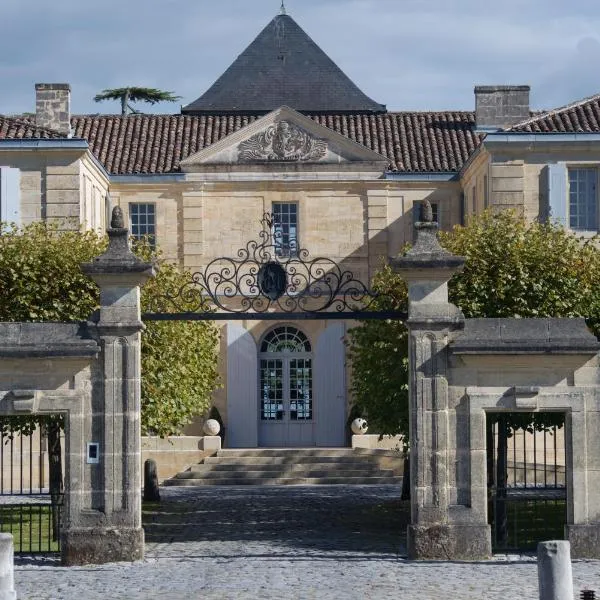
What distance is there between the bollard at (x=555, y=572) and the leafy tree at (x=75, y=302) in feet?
33.7

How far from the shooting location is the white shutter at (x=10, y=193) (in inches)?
1229

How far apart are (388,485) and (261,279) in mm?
13051

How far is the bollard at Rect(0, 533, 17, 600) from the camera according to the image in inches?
447

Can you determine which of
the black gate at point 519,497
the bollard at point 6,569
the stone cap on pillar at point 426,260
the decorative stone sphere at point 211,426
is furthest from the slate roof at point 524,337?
the decorative stone sphere at point 211,426

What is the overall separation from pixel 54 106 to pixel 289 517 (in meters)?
15.3

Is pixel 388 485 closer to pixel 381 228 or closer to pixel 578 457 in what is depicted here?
pixel 381 228

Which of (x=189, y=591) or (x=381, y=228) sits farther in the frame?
(x=381, y=228)

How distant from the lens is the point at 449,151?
116 ft

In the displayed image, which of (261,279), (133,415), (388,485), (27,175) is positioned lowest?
(388,485)

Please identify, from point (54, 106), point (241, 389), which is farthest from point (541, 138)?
point (54, 106)

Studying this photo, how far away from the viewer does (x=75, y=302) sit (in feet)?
70.2

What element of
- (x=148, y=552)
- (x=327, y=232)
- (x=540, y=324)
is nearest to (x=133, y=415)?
(x=148, y=552)

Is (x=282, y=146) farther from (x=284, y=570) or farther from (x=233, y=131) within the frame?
(x=284, y=570)

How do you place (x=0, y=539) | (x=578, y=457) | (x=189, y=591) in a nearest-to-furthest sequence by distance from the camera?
(x=0, y=539)
(x=189, y=591)
(x=578, y=457)
